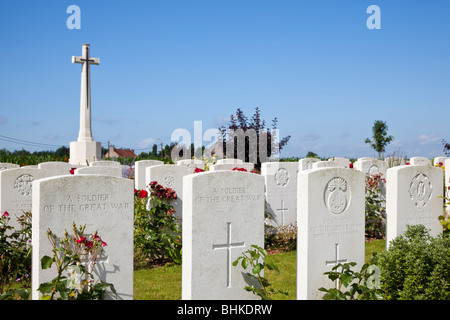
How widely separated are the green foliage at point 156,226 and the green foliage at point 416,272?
3959 millimetres

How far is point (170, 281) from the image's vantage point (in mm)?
6566

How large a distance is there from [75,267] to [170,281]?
9.33 feet

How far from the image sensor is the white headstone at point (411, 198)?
6227 mm

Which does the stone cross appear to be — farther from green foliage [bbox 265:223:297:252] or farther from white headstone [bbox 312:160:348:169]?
green foliage [bbox 265:223:297:252]

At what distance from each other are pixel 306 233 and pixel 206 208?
1345mm

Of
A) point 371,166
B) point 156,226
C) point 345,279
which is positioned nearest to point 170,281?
point 156,226

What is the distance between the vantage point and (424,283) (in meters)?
4.77

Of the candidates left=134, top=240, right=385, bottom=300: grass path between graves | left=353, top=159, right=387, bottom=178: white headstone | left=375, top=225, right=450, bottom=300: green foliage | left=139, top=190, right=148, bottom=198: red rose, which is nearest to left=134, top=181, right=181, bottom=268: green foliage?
left=139, top=190, right=148, bottom=198: red rose

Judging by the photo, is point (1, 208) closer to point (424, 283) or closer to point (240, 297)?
point (240, 297)

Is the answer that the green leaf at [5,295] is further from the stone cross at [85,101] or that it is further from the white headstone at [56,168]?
the stone cross at [85,101]

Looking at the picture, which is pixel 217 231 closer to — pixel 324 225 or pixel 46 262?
pixel 324 225

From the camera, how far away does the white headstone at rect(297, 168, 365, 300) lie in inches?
201

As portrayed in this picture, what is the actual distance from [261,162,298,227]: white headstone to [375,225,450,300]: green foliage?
4.35 meters
